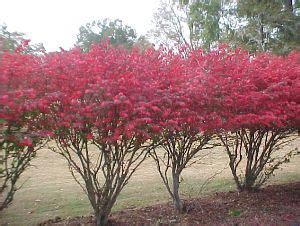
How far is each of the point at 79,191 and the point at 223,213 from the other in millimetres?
3554

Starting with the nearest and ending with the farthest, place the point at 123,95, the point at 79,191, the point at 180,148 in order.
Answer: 1. the point at 123,95
2. the point at 180,148
3. the point at 79,191

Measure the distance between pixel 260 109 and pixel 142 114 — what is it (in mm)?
1865

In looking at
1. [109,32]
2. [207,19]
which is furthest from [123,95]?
[109,32]

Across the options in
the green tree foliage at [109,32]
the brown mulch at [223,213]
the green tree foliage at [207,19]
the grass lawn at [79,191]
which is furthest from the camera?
the green tree foliage at [109,32]

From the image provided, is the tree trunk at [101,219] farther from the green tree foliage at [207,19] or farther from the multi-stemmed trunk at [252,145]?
the green tree foliage at [207,19]

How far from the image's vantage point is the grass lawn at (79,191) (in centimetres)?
653

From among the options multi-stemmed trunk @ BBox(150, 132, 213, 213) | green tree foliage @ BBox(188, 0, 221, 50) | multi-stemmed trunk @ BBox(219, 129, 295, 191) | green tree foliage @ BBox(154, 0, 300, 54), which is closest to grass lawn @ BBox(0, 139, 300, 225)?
multi-stemmed trunk @ BBox(219, 129, 295, 191)

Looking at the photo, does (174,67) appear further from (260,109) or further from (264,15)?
(264,15)

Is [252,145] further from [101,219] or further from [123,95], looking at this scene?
[123,95]

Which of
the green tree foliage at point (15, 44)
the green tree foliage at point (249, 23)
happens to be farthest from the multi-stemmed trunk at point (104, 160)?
the green tree foliage at point (249, 23)

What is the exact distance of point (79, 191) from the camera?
8.09m

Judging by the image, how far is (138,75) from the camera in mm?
4320

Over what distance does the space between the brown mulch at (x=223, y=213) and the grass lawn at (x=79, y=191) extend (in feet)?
2.32

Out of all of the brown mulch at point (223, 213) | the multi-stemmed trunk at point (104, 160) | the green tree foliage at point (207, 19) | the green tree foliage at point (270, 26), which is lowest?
the brown mulch at point (223, 213)
